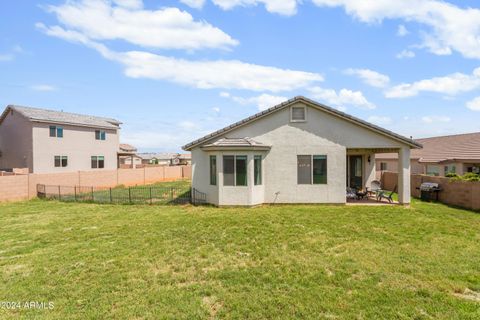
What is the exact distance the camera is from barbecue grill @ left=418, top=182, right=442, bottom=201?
16.7 meters

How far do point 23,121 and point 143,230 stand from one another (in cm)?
2554

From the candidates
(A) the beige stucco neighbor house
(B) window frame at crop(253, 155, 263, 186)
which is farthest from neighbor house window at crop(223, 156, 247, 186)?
(B) window frame at crop(253, 155, 263, 186)

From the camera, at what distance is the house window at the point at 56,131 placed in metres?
28.4

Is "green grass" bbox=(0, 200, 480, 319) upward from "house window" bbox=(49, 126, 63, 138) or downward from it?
downward

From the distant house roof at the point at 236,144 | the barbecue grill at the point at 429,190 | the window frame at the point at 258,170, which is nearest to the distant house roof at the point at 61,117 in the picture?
the distant house roof at the point at 236,144

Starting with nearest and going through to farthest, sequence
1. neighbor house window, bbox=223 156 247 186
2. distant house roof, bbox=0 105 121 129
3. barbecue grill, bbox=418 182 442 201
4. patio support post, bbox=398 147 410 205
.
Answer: neighbor house window, bbox=223 156 247 186 → patio support post, bbox=398 147 410 205 → barbecue grill, bbox=418 182 442 201 → distant house roof, bbox=0 105 121 129

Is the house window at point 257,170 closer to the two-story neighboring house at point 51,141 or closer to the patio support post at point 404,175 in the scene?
the patio support post at point 404,175

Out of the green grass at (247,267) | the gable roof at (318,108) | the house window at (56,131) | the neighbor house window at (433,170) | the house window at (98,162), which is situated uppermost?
the house window at (56,131)

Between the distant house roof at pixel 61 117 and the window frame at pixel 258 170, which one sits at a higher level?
the distant house roof at pixel 61 117

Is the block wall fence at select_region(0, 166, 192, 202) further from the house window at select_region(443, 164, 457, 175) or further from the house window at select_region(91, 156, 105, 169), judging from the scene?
the house window at select_region(443, 164, 457, 175)

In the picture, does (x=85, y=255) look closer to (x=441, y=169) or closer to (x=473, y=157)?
(x=473, y=157)

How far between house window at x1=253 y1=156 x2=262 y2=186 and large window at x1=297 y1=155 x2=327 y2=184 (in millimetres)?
2062

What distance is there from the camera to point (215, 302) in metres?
5.27

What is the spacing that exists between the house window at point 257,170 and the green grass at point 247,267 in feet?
9.79
